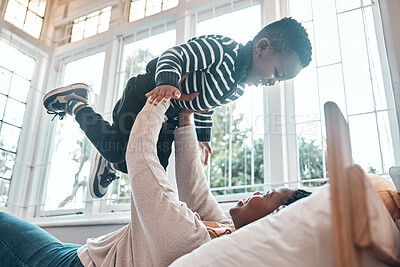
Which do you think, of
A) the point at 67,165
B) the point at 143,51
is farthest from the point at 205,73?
the point at 67,165

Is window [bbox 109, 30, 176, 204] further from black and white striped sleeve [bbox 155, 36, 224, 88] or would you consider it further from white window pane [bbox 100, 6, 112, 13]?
black and white striped sleeve [bbox 155, 36, 224, 88]

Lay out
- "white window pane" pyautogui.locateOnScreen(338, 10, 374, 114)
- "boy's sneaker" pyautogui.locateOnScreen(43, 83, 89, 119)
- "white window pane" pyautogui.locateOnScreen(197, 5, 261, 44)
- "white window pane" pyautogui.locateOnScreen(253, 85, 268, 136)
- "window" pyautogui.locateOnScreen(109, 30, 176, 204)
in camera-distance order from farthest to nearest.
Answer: "window" pyautogui.locateOnScreen(109, 30, 176, 204) → "white window pane" pyautogui.locateOnScreen(197, 5, 261, 44) → "white window pane" pyautogui.locateOnScreen(253, 85, 268, 136) → "white window pane" pyautogui.locateOnScreen(338, 10, 374, 114) → "boy's sneaker" pyautogui.locateOnScreen(43, 83, 89, 119)

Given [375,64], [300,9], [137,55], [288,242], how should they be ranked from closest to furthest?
[288,242] < [375,64] < [300,9] < [137,55]

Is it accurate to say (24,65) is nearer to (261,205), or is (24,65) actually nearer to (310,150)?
(310,150)

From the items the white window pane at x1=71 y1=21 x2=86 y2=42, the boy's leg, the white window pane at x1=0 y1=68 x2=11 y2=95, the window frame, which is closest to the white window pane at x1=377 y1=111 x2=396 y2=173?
the window frame

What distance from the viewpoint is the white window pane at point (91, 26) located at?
2.86 meters

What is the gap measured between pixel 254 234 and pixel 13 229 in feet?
2.85

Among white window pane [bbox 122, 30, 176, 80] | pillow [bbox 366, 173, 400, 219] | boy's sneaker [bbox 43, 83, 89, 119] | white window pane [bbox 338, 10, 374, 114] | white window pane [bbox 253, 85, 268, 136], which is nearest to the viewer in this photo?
pillow [bbox 366, 173, 400, 219]

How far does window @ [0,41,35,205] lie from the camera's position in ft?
8.39

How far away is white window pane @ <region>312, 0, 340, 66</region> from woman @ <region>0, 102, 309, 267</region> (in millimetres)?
939

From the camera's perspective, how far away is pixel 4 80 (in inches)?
103

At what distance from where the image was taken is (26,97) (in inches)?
108

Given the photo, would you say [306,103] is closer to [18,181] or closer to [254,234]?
[254,234]

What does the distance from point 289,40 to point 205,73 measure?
30 cm
